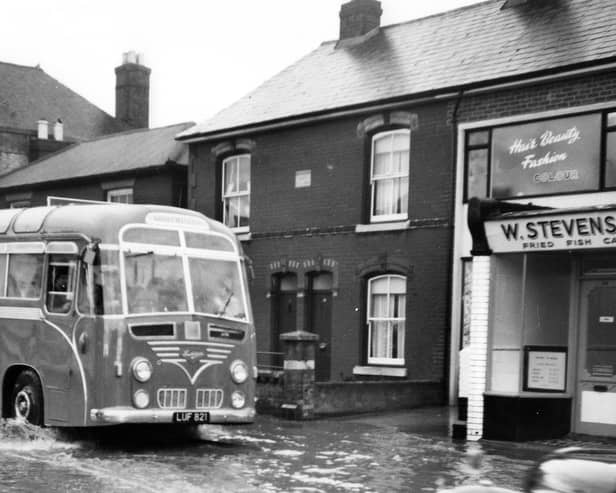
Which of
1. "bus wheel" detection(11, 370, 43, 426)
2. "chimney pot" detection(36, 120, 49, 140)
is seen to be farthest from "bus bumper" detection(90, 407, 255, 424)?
"chimney pot" detection(36, 120, 49, 140)

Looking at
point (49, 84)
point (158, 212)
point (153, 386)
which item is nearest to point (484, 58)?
point (158, 212)

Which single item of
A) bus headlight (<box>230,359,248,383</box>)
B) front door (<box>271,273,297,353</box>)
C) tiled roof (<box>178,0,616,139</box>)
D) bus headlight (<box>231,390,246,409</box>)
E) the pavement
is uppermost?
tiled roof (<box>178,0,616,139</box>)

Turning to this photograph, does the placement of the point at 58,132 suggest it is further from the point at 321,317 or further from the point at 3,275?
the point at 3,275

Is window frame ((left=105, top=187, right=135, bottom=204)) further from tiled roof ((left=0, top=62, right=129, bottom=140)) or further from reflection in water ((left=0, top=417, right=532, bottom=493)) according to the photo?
reflection in water ((left=0, top=417, right=532, bottom=493))

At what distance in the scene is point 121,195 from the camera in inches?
1190

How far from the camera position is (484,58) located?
20844mm

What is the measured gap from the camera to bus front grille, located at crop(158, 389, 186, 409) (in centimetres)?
1288

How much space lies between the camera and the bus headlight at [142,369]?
500 inches

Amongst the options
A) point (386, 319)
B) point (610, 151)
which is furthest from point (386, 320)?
point (610, 151)

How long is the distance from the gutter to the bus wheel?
10.6m

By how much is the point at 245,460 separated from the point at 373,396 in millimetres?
6994

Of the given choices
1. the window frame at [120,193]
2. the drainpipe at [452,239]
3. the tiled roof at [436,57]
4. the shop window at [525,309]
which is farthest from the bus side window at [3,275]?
the window frame at [120,193]

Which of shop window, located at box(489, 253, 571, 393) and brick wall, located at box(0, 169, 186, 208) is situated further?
brick wall, located at box(0, 169, 186, 208)

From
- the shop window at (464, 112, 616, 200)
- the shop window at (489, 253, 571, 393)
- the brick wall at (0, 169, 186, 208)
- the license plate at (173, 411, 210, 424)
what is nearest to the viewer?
the license plate at (173, 411, 210, 424)
